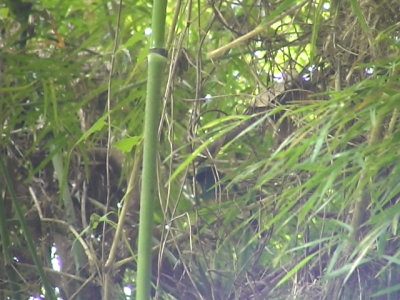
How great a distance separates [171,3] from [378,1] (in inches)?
10.6

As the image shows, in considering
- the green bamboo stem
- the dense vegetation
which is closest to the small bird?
the dense vegetation

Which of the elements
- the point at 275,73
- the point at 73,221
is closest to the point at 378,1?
the point at 275,73

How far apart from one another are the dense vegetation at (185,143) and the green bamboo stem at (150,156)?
0.32ft

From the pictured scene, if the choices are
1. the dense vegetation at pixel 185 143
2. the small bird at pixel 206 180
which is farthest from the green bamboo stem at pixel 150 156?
the small bird at pixel 206 180

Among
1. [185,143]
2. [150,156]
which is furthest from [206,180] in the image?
[150,156]

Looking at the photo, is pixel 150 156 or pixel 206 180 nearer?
pixel 150 156

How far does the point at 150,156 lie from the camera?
0.62 m

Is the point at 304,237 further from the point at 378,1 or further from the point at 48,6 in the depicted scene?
the point at 48,6

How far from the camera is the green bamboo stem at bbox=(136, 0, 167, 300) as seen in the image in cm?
61

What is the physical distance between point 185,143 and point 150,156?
0.26 m

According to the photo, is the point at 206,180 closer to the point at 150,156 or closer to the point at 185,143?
the point at 185,143

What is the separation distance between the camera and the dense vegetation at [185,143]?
79cm

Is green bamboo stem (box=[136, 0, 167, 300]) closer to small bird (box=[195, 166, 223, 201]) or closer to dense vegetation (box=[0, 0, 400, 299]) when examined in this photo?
dense vegetation (box=[0, 0, 400, 299])

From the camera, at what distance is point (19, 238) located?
96 cm
